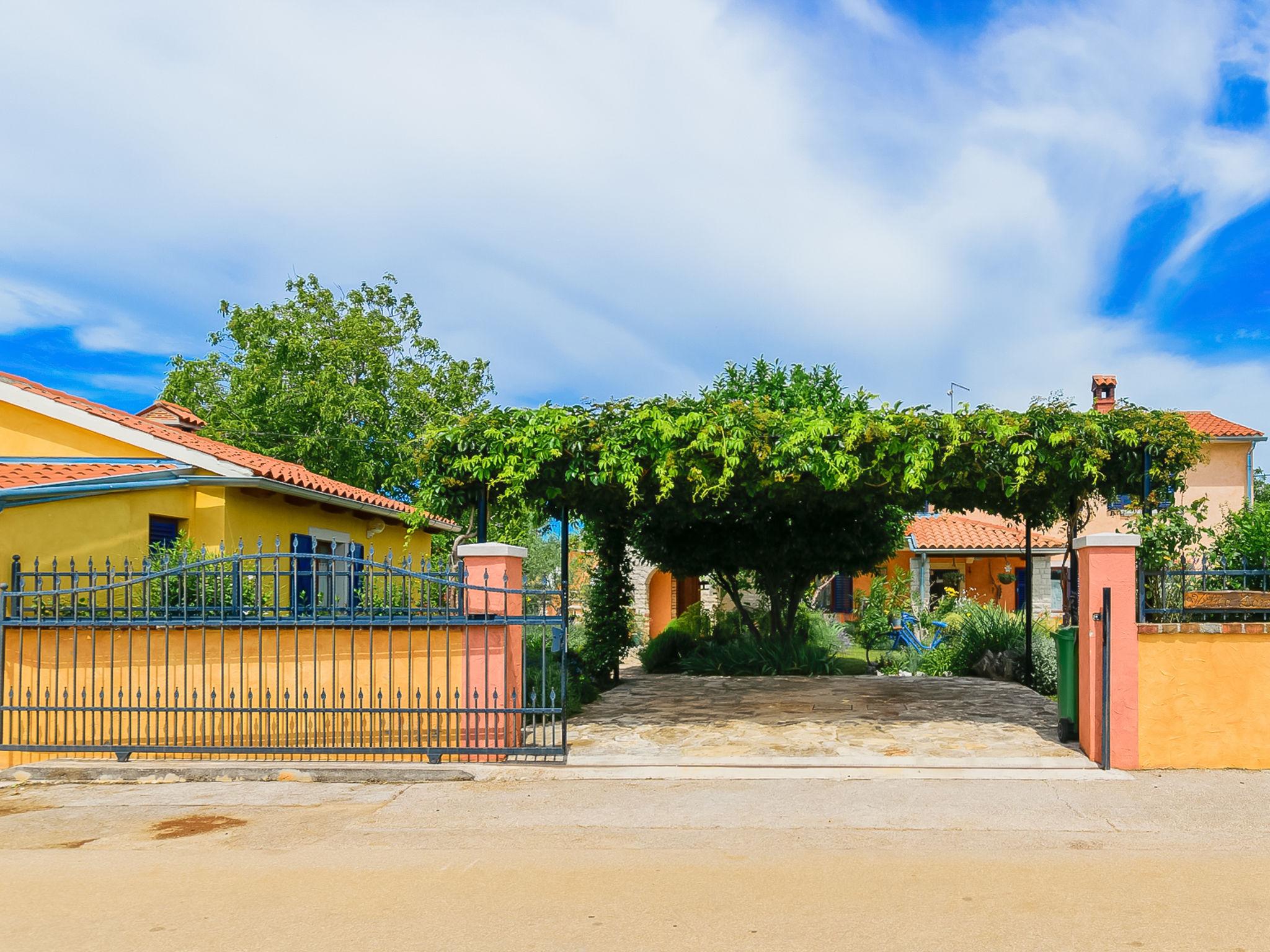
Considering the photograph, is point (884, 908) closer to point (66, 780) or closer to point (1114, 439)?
point (1114, 439)

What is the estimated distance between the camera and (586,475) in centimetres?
940

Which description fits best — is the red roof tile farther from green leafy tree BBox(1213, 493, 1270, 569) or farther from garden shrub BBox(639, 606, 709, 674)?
green leafy tree BBox(1213, 493, 1270, 569)

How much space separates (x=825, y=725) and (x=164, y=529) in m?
8.88

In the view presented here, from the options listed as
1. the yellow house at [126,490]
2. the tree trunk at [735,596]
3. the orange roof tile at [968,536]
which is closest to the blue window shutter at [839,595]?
the orange roof tile at [968,536]

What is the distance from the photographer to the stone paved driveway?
8414mm

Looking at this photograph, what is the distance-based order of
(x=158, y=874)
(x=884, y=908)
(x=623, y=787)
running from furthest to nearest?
(x=623, y=787), (x=158, y=874), (x=884, y=908)

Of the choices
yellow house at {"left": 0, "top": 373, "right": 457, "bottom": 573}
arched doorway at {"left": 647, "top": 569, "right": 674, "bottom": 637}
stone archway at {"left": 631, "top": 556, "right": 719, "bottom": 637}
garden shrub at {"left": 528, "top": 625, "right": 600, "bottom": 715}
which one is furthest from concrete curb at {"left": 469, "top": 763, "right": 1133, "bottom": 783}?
arched doorway at {"left": 647, "top": 569, "right": 674, "bottom": 637}

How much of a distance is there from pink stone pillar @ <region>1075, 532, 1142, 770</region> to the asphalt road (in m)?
0.48

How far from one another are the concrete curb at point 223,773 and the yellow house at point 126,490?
190cm

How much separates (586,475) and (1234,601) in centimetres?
577

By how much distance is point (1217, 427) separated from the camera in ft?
89.9

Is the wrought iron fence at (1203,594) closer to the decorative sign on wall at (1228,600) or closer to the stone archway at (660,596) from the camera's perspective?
the decorative sign on wall at (1228,600)

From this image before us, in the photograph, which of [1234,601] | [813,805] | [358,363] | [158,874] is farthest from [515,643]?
[358,363]

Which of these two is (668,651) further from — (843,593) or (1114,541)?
(843,593)
